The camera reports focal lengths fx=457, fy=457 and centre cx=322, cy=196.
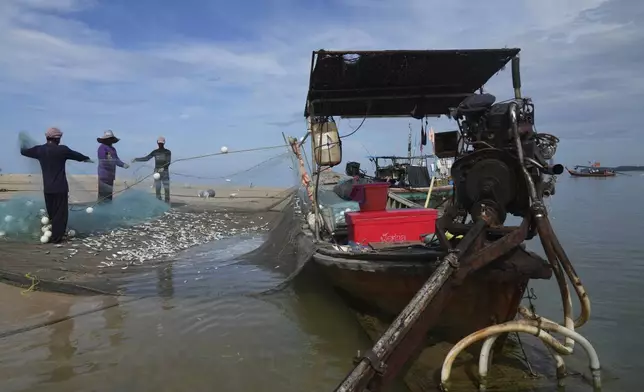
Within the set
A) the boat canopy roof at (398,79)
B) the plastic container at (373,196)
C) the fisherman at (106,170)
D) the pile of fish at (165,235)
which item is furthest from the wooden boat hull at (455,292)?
the fisherman at (106,170)

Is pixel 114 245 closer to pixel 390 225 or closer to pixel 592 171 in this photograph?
pixel 390 225

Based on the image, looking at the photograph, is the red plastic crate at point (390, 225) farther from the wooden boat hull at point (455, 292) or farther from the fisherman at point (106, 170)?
the fisherman at point (106, 170)

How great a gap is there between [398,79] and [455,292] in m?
3.31

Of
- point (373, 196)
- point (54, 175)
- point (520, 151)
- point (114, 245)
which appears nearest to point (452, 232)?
point (520, 151)

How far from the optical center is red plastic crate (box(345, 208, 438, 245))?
5398 millimetres

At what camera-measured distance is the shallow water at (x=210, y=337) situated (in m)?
3.75

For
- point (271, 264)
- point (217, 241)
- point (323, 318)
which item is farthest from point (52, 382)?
point (217, 241)

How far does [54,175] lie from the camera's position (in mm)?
8242

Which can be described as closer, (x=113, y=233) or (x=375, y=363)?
(x=375, y=363)

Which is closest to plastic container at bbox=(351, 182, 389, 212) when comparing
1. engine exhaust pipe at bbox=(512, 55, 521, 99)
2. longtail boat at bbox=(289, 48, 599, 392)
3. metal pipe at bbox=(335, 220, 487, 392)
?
longtail boat at bbox=(289, 48, 599, 392)

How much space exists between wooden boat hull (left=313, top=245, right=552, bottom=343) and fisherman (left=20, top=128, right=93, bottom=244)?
18.7ft

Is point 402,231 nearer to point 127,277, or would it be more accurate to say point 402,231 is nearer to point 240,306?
point 240,306

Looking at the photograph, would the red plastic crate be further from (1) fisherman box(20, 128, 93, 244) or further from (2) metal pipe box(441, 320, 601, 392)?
(1) fisherman box(20, 128, 93, 244)

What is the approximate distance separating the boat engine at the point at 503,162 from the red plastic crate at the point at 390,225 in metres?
1.56
